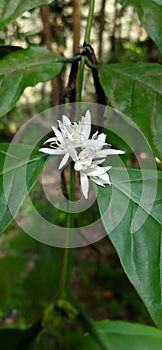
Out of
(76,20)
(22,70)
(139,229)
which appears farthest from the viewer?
(76,20)

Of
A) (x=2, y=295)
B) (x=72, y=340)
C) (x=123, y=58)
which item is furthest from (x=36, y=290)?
(x=123, y=58)

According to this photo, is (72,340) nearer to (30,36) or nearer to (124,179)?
(30,36)

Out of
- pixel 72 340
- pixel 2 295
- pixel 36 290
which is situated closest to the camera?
pixel 36 290

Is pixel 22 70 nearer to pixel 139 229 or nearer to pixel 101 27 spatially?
pixel 139 229

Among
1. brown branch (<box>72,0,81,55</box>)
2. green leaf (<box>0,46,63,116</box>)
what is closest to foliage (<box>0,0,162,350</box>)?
green leaf (<box>0,46,63,116</box>)

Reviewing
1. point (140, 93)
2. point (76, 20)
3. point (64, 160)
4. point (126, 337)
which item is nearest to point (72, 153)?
point (64, 160)

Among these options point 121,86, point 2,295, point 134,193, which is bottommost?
point 2,295
